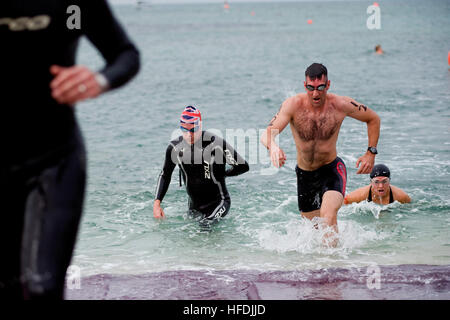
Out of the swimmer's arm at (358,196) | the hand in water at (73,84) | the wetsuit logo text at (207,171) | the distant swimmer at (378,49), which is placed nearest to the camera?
the hand in water at (73,84)

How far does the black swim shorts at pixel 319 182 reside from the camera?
684cm

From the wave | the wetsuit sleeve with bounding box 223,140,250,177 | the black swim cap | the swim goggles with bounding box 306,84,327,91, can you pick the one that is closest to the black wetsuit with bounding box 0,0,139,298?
the wave

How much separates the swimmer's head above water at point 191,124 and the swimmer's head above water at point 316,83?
1.42 m

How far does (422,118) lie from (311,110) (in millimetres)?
12773

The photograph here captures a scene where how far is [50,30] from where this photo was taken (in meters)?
2.18

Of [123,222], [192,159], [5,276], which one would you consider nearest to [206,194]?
[192,159]

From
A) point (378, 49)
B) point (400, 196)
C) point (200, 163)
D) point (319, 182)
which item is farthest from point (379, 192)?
point (378, 49)

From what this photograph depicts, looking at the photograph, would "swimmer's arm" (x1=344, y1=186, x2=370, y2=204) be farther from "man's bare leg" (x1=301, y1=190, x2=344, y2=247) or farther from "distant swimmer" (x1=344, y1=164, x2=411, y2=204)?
"man's bare leg" (x1=301, y1=190, x2=344, y2=247)

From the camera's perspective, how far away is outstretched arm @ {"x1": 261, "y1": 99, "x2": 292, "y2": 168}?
204 inches

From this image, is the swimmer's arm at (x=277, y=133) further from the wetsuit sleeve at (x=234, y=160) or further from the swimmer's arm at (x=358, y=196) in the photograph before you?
the swimmer's arm at (x=358, y=196)

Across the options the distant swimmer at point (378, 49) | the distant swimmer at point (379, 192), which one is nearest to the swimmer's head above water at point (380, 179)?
the distant swimmer at point (379, 192)

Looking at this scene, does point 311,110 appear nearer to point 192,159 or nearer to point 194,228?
point 192,159

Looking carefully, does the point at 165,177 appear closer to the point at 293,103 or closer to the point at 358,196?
the point at 293,103

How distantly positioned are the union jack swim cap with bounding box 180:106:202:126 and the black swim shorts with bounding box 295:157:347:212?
132 centimetres
